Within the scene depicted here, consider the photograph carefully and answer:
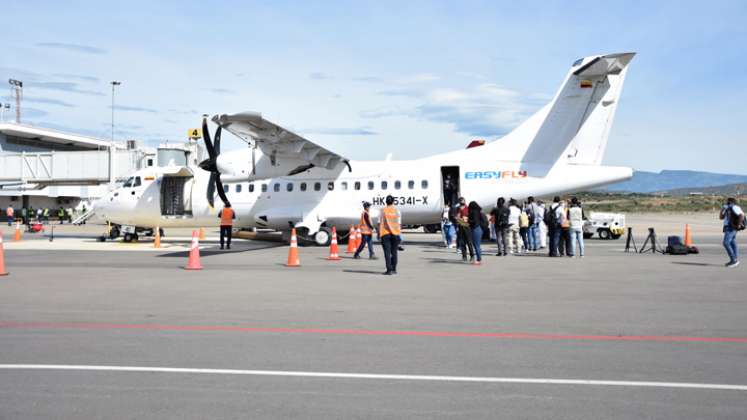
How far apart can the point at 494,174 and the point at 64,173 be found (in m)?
47.3

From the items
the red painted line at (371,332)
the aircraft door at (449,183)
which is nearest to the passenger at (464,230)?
the aircraft door at (449,183)

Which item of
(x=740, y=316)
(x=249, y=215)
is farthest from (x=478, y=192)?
(x=740, y=316)

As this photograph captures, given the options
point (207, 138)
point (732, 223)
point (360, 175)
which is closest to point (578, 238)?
point (732, 223)

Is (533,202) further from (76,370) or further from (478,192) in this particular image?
(76,370)

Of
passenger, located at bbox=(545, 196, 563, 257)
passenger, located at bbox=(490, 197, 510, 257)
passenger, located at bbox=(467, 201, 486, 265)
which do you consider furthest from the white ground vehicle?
passenger, located at bbox=(467, 201, 486, 265)

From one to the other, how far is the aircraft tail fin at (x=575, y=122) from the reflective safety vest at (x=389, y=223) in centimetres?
931

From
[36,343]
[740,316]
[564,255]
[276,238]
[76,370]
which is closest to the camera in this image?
[76,370]

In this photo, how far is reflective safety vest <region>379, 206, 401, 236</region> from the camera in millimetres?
13273

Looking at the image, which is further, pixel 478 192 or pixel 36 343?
pixel 478 192

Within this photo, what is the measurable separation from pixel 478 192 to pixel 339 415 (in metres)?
17.4

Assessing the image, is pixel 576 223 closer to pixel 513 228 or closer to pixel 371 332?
pixel 513 228

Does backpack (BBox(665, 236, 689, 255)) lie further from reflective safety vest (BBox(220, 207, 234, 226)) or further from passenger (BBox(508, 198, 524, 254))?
reflective safety vest (BBox(220, 207, 234, 226))

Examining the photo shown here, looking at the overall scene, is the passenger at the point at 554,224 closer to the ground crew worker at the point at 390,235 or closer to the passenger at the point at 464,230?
the passenger at the point at 464,230

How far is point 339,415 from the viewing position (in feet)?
14.4
